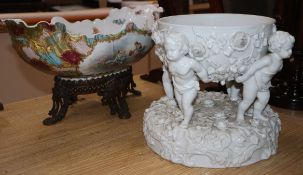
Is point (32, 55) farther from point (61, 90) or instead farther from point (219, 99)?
point (219, 99)

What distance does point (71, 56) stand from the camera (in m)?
0.69

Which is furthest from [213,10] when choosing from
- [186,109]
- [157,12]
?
[186,109]

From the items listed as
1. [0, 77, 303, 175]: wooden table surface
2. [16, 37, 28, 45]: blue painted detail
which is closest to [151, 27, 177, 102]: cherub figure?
[0, 77, 303, 175]: wooden table surface

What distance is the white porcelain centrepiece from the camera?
20.7 inches

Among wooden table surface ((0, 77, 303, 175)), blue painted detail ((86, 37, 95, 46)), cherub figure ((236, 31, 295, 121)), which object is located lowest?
wooden table surface ((0, 77, 303, 175))

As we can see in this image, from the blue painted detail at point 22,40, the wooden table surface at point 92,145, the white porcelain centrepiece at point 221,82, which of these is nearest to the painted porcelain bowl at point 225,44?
the white porcelain centrepiece at point 221,82

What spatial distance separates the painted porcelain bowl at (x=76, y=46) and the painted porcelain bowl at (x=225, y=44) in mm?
179

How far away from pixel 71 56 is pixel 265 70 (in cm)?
37

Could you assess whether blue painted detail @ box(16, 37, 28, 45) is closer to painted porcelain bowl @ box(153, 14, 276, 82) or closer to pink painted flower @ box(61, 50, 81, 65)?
pink painted flower @ box(61, 50, 81, 65)

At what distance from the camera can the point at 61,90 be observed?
74 cm

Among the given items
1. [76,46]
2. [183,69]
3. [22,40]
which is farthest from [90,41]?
[183,69]

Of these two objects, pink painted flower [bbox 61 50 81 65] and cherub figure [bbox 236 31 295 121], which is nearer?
cherub figure [bbox 236 31 295 121]

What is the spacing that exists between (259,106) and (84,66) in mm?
352

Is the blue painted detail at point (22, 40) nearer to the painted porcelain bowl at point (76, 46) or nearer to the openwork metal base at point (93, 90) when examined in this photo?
the painted porcelain bowl at point (76, 46)
